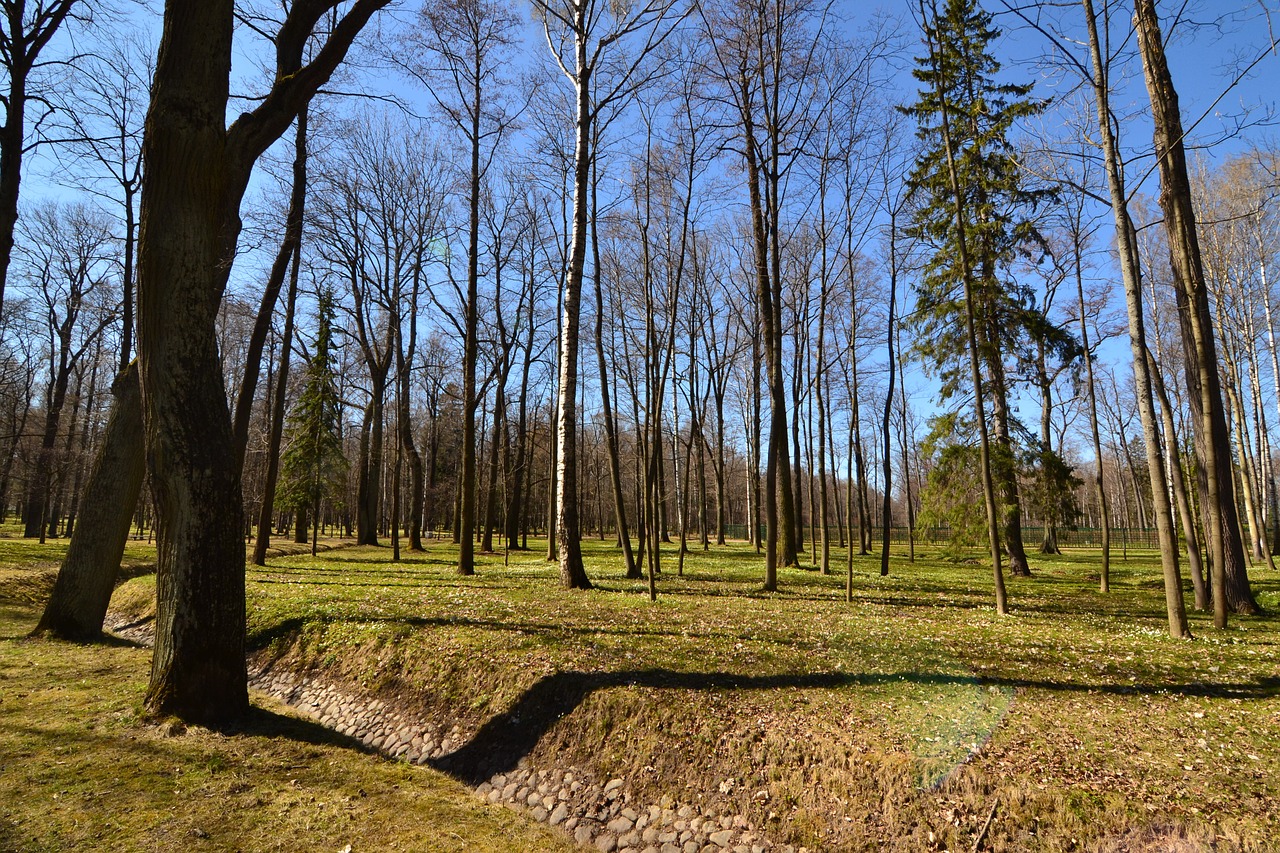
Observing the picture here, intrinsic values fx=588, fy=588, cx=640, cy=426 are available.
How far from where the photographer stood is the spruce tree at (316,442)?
2608cm

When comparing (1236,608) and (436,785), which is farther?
(1236,608)

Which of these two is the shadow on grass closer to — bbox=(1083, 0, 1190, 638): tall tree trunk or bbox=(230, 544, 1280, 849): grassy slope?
bbox=(230, 544, 1280, 849): grassy slope

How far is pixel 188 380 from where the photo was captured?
526 centimetres

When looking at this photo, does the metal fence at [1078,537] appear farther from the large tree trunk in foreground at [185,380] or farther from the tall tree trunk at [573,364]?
the large tree trunk in foreground at [185,380]

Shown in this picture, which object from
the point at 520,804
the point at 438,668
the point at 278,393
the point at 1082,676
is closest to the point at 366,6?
the point at 438,668

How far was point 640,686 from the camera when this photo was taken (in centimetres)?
559

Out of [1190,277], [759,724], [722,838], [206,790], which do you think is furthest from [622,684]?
[1190,277]

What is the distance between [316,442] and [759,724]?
2762cm

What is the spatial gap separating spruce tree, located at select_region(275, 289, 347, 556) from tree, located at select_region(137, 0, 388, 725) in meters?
22.1

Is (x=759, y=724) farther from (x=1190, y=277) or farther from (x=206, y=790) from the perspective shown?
(x=1190, y=277)

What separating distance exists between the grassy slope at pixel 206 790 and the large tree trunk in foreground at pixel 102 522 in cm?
247

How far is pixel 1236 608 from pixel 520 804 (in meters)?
11.6

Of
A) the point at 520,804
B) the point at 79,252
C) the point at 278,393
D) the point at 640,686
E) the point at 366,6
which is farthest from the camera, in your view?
the point at 79,252

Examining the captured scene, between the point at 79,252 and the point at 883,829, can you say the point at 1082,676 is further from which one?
the point at 79,252
